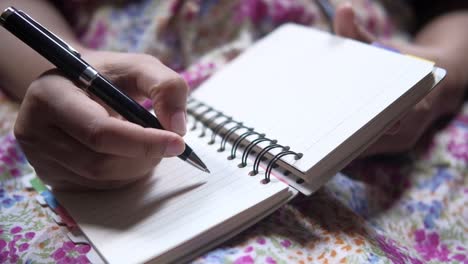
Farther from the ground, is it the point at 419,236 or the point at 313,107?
the point at 313,107

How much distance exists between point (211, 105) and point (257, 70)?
96 millimetres

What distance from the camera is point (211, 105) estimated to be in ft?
2.07

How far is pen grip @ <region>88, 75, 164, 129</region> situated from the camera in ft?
1.51

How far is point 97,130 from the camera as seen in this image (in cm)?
42

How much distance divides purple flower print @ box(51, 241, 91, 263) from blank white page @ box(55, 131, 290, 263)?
31mm

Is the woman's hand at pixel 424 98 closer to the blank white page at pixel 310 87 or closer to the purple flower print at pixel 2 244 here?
the blank white page at pixel 310 87

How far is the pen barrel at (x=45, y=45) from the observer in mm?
454

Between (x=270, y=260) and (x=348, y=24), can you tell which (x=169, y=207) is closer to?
(x=270, y=260)

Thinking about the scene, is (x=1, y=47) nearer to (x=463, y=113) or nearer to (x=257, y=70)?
(x=257, y=70)

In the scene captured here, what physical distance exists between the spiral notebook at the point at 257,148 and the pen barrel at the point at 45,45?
0.15 m

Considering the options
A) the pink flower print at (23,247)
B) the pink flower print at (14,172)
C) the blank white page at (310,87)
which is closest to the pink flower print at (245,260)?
the blank white page at (310,87)

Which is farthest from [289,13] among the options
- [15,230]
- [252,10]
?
[15,230]

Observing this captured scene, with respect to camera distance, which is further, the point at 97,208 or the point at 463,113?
the point at 463,113

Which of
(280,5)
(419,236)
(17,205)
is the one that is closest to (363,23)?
(280,5)
